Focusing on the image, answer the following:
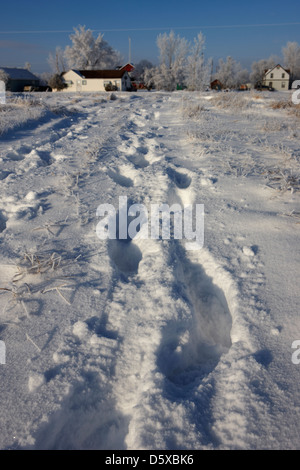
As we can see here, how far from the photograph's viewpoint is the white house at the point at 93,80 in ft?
129

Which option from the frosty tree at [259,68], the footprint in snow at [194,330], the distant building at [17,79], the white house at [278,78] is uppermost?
the frosty tree at [259,68]

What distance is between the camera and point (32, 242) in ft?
8.12

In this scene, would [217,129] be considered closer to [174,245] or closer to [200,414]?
[174,245]

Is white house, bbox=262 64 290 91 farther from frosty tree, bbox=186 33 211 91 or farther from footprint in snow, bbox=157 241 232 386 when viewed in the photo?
footprint in snow, bbox=157 241 232 386

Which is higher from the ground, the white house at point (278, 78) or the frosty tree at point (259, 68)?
the frosty tree at point (259, 68)

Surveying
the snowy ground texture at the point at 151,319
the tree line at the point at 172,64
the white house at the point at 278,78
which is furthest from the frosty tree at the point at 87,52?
the snowy ground texture at the point at 151,319

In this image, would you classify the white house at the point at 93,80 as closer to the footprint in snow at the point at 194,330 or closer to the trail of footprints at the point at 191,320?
the trail of footprints at the point at 191,320

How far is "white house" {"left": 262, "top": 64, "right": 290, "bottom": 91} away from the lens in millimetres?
49531

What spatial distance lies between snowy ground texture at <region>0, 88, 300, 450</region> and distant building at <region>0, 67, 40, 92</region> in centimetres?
4101

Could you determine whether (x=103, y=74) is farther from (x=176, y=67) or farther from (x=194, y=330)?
(x=194, y=330)

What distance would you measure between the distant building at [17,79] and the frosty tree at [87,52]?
949 centimetres

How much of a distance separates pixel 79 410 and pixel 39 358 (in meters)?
0.35

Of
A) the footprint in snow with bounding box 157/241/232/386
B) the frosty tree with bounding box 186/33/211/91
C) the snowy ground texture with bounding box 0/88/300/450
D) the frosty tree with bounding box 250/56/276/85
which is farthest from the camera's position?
the frosty tree with bounding box 250/56/276/85

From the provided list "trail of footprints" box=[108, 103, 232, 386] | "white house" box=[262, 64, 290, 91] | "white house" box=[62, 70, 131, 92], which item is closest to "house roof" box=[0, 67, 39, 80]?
"white house" box=[62, 70, 131, 92]
